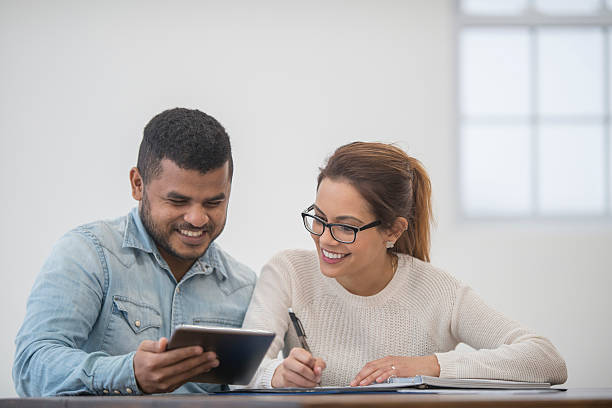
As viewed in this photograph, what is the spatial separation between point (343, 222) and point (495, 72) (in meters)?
2.70

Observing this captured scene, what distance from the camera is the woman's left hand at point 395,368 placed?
146 cm

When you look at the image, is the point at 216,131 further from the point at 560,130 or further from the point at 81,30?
the point at 560,130

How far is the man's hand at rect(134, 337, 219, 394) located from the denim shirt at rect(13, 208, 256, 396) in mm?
29

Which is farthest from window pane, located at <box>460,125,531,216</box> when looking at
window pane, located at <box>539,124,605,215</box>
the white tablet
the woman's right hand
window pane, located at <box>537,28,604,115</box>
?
the white tablet

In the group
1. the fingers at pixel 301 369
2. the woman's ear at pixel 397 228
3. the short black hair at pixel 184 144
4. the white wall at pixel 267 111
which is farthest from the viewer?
the white wall at pixel 267 111

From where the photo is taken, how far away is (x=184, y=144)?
171 cm

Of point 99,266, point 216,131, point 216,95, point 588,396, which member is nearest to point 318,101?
point 216,95

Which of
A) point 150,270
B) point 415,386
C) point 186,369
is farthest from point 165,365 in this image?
point 150,270

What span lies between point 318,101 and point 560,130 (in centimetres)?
145

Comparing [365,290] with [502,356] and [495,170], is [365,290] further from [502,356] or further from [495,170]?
[495,170]

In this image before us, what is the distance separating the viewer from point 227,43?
394cm

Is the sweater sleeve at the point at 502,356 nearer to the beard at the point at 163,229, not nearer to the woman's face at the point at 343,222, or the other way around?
the woman's face at the point at 343,222

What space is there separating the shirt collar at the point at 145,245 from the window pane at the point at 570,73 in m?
2.88

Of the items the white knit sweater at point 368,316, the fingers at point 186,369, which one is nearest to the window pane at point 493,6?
the white knit sweater at point 368,316
